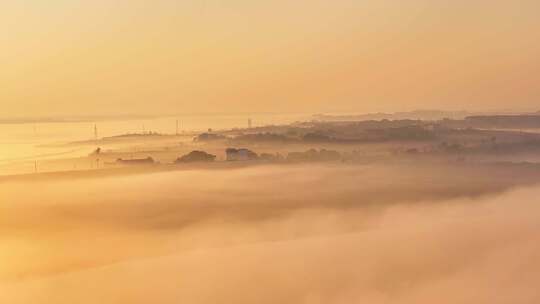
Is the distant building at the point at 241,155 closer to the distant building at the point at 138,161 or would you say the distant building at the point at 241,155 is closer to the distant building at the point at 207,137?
the distant building at the point at 207,137

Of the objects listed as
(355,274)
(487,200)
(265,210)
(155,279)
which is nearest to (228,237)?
(265,210)

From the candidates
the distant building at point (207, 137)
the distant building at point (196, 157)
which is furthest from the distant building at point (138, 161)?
the distant building at point (207, 137)

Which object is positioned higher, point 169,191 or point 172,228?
point 169,191

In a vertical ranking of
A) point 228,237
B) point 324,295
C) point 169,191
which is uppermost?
point 169,191

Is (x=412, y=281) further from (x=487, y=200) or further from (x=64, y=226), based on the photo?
(x=64, y=226)

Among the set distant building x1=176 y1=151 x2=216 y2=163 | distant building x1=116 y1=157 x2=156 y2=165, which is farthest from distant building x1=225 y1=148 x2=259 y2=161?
distant building x1=116 y1=157 x2=156 y2=165

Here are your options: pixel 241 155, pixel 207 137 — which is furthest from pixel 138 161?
pixel 241 155
